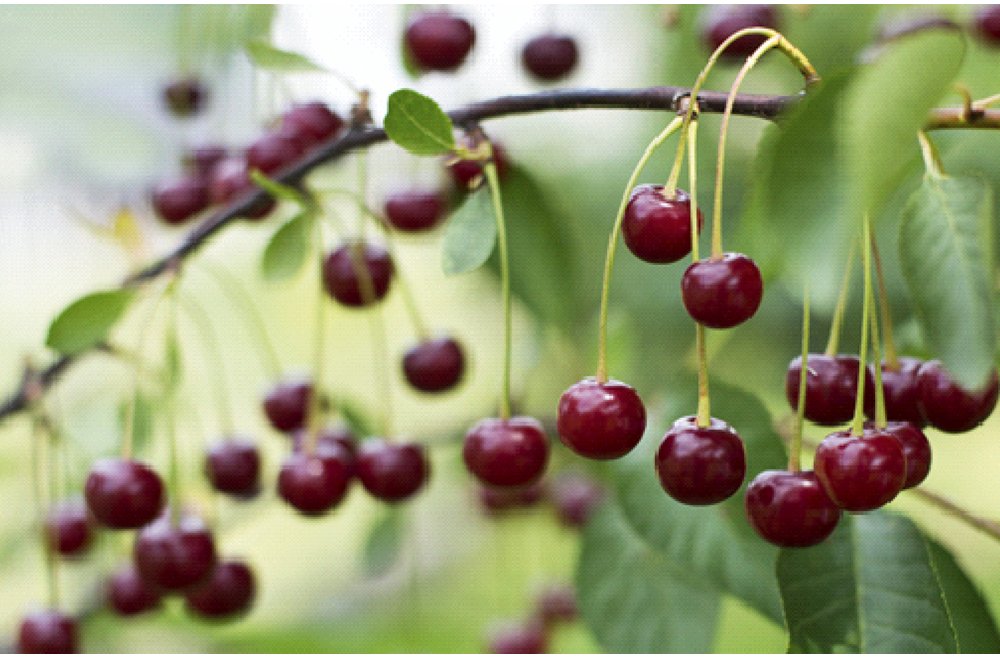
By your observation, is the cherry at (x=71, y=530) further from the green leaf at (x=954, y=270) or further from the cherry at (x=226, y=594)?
the green leaf at (x=954, y=270)

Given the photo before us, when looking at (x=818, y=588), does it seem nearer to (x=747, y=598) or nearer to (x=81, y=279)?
(x=747, y=598)

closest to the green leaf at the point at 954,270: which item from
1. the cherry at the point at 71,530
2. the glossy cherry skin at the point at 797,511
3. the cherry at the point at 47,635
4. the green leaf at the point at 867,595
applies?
the glossy cherry skin at the point at 797,511

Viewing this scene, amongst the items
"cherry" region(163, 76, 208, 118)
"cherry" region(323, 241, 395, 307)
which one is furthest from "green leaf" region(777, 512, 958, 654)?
"cherry" region(163, 76, 208, 118)

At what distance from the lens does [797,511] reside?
0.87 m

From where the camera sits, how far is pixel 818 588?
992mm

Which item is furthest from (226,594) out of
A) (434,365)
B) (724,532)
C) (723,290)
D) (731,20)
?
(731,20)

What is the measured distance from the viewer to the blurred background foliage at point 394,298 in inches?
64.8

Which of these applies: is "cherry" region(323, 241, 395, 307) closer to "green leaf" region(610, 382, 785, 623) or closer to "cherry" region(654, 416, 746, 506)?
"green leaf" region(610, 382, 785, 623)

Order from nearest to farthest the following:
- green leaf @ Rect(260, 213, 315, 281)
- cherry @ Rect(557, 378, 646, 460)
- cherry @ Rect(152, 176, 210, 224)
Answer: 1. cherry @ Rect(557, 378, 646, 460)
2. green leaf @ Rect(260, 213, 315, 281)
3. cherry @ Rect(152, 176, 210, 224)

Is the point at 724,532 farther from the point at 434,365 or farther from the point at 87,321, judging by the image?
the point at 87,321

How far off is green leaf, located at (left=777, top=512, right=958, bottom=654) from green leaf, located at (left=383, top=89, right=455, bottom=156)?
508 millimetres

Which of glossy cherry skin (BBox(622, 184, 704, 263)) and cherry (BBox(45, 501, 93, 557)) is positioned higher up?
glossy cherry skin (BBox(622, 184, 704, 263))

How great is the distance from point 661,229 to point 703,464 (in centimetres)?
20

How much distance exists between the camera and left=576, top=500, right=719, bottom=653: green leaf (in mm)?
1403
